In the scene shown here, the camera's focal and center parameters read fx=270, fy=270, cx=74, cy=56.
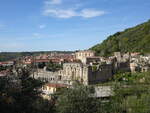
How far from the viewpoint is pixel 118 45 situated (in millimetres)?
80625

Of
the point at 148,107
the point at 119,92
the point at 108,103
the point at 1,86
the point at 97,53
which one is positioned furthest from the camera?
the point at 97,53

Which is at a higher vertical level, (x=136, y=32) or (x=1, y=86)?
(x=136, y=32)

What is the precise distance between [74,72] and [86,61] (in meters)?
13.6

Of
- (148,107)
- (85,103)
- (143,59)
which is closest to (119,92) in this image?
(148,107)

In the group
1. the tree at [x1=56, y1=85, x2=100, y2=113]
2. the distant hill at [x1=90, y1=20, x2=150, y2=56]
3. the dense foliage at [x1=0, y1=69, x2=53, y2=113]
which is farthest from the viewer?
the distant hill at [x1=90, y1=20, x2=150, y2=56]

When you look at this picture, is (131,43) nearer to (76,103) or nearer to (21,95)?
(76,103)

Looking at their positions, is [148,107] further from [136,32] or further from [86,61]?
[136,32]

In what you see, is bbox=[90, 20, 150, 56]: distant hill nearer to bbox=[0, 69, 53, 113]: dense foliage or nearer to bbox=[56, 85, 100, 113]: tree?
bbox=[56, 85, 100, 113]: tree

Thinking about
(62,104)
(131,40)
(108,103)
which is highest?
(131,40)

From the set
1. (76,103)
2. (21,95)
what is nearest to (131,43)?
(76,103)

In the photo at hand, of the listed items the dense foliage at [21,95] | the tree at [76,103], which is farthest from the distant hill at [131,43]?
the dense foliage at [21,95]

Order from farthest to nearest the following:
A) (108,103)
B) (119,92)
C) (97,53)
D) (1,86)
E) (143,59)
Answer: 1. (97,53)
2. (143,59)
3. (119,92)
4. (108,103)
5. (1,86)

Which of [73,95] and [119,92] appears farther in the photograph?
[119,92]

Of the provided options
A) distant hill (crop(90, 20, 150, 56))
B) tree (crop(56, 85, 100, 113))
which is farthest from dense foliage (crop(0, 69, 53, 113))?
distant hill (crop(90, 20, 150, 56))
